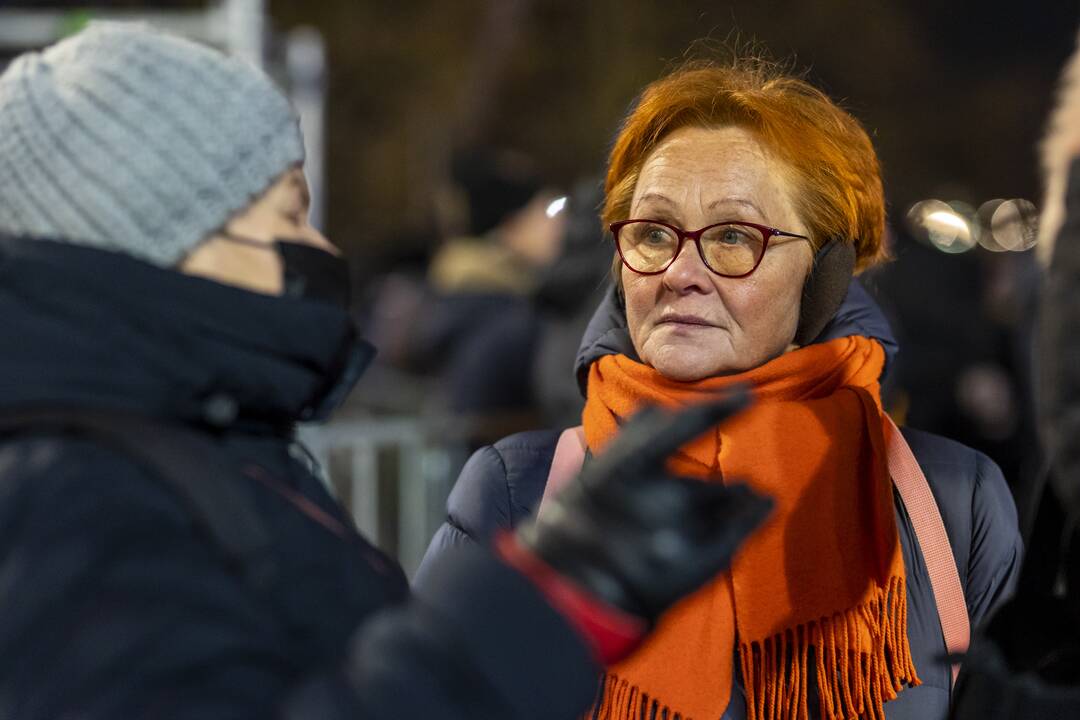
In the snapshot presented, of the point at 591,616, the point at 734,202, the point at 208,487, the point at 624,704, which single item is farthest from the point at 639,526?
the point at 734,202

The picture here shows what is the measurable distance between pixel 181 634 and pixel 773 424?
4.36 ft

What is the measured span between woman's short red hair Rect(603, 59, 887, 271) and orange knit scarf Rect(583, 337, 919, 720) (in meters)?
0.33

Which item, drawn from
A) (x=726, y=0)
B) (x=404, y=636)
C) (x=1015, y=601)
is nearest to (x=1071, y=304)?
(x=1015, y=601)

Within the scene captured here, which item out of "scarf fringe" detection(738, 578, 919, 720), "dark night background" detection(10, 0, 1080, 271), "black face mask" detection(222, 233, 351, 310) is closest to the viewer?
"black face mask" detection(222, 233, 351, 310)

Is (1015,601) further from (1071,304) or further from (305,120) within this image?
(305,120)

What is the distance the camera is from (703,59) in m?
2.75

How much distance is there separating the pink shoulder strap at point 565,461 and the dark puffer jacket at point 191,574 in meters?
0.82

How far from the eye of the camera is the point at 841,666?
231 centimetres

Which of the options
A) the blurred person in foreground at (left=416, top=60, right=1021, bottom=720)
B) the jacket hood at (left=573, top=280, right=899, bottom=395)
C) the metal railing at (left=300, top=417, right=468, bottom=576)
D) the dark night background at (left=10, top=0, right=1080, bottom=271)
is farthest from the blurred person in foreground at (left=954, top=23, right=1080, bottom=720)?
the dark night background at (left=10, top=0, right=1080, bottom=271)

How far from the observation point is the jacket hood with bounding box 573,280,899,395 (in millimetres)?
2639

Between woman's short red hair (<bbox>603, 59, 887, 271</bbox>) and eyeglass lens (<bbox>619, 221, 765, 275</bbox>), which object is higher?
woman's short red hair (<bbox>603, 59, 887, 271</bbox>)

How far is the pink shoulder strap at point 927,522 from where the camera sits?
7.63ft

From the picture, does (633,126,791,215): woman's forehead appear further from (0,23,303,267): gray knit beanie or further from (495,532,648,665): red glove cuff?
(495,532,648,665): red glove cuff

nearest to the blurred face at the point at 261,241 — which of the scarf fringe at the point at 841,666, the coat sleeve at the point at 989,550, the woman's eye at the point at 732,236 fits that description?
the woman's eye at the point at 732,236
